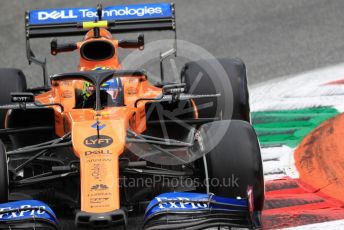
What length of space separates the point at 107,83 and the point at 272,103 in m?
3.13

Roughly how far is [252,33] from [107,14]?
14.8 ft

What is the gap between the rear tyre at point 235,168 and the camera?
6.61 m

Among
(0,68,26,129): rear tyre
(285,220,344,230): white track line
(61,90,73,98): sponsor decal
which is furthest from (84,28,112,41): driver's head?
(285,220,344,230): white track line

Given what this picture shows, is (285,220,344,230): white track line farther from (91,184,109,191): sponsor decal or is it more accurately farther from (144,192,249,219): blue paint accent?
(91,184,109,191): sponsor decal

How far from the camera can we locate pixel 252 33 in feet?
42.7

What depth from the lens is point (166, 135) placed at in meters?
7.76

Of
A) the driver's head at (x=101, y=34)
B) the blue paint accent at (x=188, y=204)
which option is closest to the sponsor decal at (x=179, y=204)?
the blue paint accent at (x=188, y=204)

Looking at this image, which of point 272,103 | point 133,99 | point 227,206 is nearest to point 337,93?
point 272,103

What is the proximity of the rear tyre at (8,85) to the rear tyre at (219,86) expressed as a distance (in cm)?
152

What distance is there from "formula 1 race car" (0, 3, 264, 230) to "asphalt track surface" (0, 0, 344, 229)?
301 cm

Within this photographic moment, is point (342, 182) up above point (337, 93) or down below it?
below

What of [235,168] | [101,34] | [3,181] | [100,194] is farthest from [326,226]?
[101,34]

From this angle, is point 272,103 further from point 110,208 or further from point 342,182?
point 110,208

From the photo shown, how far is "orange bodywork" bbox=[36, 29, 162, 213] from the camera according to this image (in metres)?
6.27
